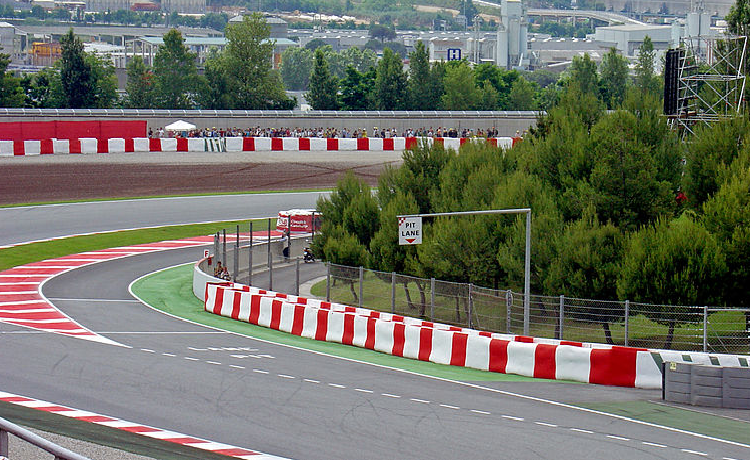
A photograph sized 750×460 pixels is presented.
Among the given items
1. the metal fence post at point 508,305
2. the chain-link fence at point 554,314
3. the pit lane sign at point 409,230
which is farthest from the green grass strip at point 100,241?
the metal fence post at point 508,305

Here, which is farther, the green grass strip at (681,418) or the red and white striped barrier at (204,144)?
the red and white striped barrier at (204,144)

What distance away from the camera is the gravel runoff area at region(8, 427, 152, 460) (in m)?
13.2

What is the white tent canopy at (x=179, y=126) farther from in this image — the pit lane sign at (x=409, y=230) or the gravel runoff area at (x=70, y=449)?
the gravel runoff area at (x=70, y=449)

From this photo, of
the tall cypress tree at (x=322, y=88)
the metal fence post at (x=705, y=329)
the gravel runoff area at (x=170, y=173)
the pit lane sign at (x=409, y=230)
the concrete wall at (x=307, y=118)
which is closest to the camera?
the metal fence post at (x=705, y=329)

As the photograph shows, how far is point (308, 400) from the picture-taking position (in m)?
18.6

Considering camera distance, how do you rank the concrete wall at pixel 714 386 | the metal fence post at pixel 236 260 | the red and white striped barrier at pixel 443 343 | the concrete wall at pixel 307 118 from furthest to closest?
the concrete wall at pixel 307 118
the metal fence post at pixel 236 260
the red and white striped barrier at pixel 443 343
the concrete wall at pixel 714 386

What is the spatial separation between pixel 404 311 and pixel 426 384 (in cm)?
588

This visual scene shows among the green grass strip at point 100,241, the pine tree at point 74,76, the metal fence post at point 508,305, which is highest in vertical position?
the pine tree at point 74,76

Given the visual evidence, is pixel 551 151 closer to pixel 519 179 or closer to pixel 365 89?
pixel 519 179

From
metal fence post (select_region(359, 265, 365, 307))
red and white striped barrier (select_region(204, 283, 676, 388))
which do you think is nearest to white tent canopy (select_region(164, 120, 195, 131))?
red and white striped barrier (select_region(204, 283, 676, 388))

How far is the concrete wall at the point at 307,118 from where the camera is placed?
232ft

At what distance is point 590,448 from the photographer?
15992 millimetres

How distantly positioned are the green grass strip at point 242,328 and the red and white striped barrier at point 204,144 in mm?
24240

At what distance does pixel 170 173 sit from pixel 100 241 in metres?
15.3
